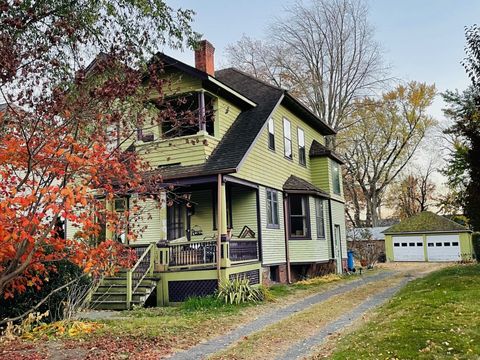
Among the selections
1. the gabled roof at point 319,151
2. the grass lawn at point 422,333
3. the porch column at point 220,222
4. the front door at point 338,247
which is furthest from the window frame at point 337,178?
the grass lawn at point 422,333

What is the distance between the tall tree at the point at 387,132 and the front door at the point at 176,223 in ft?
82.2

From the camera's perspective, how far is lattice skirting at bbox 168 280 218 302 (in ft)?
42.9

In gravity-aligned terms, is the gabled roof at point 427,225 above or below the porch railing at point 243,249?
above

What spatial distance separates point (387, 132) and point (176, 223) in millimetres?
31078

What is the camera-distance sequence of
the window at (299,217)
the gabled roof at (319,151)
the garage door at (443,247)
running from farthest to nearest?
the garage door at (443,247)
the gabled roof at (319,151)
the window at (299,217)

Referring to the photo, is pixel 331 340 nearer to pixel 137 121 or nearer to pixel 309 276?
Result: pixel 137 121

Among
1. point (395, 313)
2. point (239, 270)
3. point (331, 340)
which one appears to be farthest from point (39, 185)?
point (239, 270)

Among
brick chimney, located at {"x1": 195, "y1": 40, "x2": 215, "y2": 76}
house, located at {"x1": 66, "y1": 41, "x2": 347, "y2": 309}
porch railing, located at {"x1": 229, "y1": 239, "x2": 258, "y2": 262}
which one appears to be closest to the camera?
house, located at {"x1": 66, "y1": 41, "x2": 347, "y2": 309}

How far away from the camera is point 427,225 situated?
3772 centimetres

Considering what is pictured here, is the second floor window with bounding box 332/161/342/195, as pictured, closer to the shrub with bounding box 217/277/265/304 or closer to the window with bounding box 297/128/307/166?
the window with bounding box 297/128/307/166

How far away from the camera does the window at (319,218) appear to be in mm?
20422

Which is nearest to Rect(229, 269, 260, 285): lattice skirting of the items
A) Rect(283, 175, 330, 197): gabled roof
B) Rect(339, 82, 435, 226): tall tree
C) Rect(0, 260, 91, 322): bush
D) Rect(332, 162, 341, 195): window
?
Rect(283, 175, 330, 197): gabled roof

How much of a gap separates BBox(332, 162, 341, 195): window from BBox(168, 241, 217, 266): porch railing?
38.8ft

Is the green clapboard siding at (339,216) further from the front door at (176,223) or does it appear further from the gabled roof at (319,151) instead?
the front door at (176,223)
